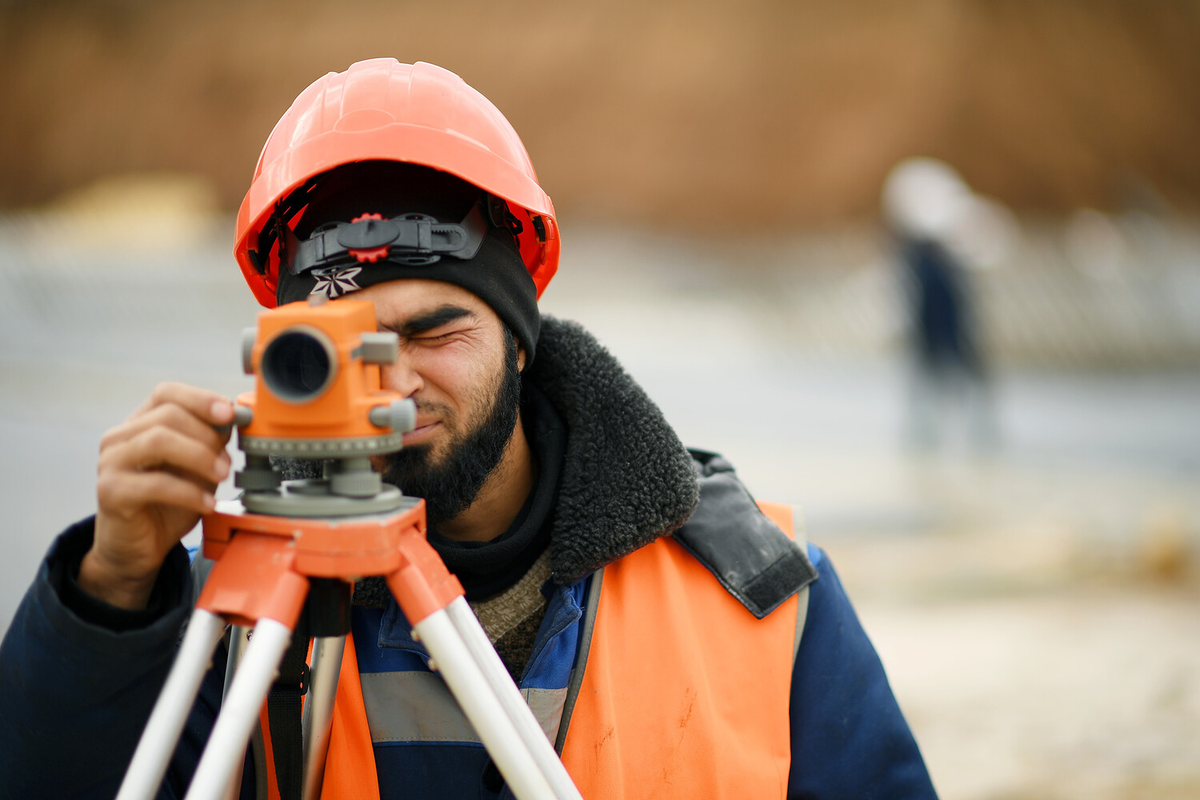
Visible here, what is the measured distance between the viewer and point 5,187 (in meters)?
18.9

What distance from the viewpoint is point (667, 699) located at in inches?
55.5

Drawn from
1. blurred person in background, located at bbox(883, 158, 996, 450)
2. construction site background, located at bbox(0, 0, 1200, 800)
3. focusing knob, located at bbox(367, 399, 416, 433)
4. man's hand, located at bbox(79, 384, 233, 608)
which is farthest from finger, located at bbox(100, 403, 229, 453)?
blurred person in background, located at bbox(883, 158, 996, 450)

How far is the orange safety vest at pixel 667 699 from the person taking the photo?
136 cm

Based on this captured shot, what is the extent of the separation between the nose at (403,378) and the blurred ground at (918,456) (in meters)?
2.34

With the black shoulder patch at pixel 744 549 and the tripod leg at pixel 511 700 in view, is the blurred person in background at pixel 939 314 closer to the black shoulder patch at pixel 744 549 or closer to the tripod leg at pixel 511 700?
the black shoulder patch at pixel 744 549

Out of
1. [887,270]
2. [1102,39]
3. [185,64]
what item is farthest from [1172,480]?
Result: [185,64]

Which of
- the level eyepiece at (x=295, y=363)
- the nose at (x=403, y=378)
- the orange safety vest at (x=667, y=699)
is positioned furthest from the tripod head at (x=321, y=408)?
the orange safety vest at (x=667, y=699)

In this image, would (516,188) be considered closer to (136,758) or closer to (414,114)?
(414,114)

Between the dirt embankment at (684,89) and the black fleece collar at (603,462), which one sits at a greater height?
the dirt embankment at (684,89)

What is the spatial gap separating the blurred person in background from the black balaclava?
6.51 meters

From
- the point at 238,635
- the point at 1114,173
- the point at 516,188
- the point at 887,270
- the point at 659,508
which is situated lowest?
the point at 238,635

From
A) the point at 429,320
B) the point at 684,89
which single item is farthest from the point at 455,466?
the point at 684,89

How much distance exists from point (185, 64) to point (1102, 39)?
17971 millimetres

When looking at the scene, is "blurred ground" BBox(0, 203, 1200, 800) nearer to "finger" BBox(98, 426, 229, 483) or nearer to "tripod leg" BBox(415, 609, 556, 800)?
"tripod leg" BBox(415, 609, 556, 800)
